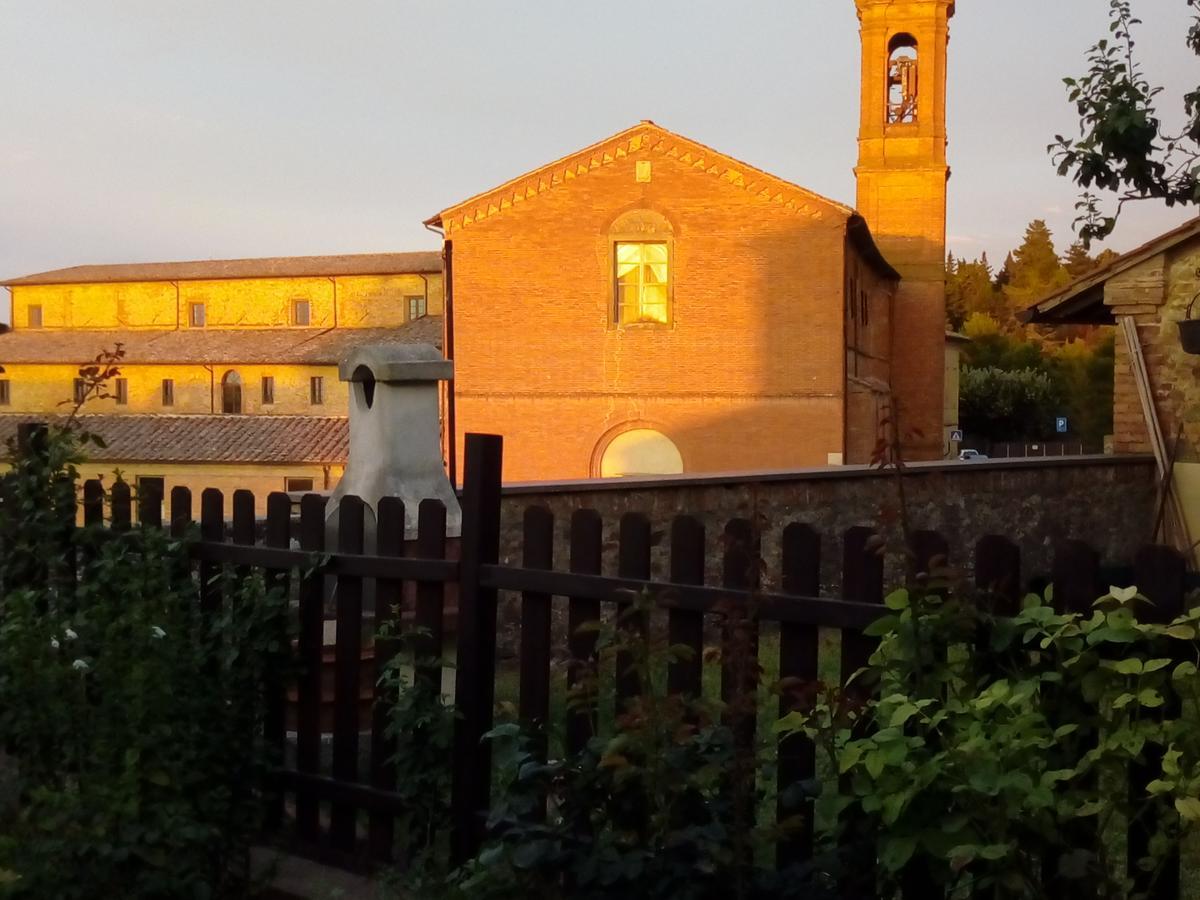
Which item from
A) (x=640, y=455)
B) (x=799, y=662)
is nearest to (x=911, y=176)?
(x=640, y=455)

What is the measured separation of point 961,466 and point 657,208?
1415 cm

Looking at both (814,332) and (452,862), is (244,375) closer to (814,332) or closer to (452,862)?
(814,332)

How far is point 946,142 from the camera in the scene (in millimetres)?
31875

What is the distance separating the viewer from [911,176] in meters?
31.6

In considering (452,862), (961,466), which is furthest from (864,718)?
(961,466)

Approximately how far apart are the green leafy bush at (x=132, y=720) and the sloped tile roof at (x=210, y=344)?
116 feet

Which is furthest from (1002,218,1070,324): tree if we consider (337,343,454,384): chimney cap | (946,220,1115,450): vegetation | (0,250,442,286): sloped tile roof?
(337,343,454,384): chimney cap

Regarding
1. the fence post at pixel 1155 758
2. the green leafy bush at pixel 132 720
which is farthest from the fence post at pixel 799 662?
the green leafy bush at pixel 132 720

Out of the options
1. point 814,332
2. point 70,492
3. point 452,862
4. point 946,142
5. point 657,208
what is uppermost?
point 946,142

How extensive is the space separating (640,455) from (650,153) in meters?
6.35

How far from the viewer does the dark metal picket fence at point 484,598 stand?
295 centimetres

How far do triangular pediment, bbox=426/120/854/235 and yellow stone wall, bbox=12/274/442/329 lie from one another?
17110 mm

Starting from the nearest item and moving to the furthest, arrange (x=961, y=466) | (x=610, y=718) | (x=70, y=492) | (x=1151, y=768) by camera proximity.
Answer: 1. (x=1151, y=768)
2. (x=610, y=718)
3. (x=70, y=492)
4. (x=961, y=466)

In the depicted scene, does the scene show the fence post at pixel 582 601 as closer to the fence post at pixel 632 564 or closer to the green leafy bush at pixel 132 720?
→ the fence post at pixel 632 564
